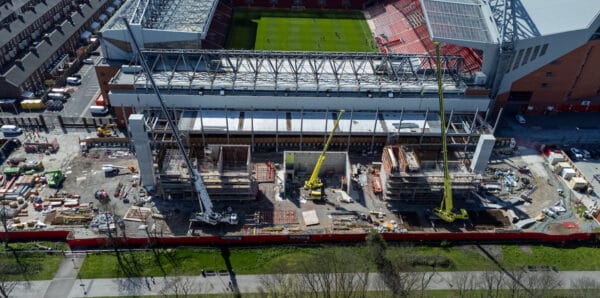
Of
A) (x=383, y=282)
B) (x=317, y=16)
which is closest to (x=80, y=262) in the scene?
(x=383, y=282)

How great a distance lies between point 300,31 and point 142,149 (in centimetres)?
7007

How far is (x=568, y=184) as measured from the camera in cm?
6369

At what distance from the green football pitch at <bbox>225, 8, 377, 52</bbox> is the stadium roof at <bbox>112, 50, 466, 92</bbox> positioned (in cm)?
2692

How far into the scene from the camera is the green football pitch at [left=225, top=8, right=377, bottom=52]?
343ft

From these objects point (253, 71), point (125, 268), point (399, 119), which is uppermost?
point (253, 71)

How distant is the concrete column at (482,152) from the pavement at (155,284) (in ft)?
53.6

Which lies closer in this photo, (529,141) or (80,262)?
(80,262)

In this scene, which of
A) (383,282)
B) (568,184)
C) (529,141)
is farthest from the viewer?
(529,141)

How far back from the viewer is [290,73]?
7412cm

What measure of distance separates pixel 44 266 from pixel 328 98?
157 feet

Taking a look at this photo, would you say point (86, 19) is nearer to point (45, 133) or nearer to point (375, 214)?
point (45, 133)

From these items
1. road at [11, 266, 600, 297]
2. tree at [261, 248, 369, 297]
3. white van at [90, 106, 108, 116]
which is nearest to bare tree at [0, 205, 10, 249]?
road at [11, 266, 600, 297]

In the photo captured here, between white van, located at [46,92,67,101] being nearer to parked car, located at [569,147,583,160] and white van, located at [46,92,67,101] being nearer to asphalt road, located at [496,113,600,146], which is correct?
asphalt road, located at [496,113,600,146]

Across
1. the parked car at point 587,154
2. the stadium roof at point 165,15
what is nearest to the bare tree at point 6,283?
the stadium roof at point 165,15
